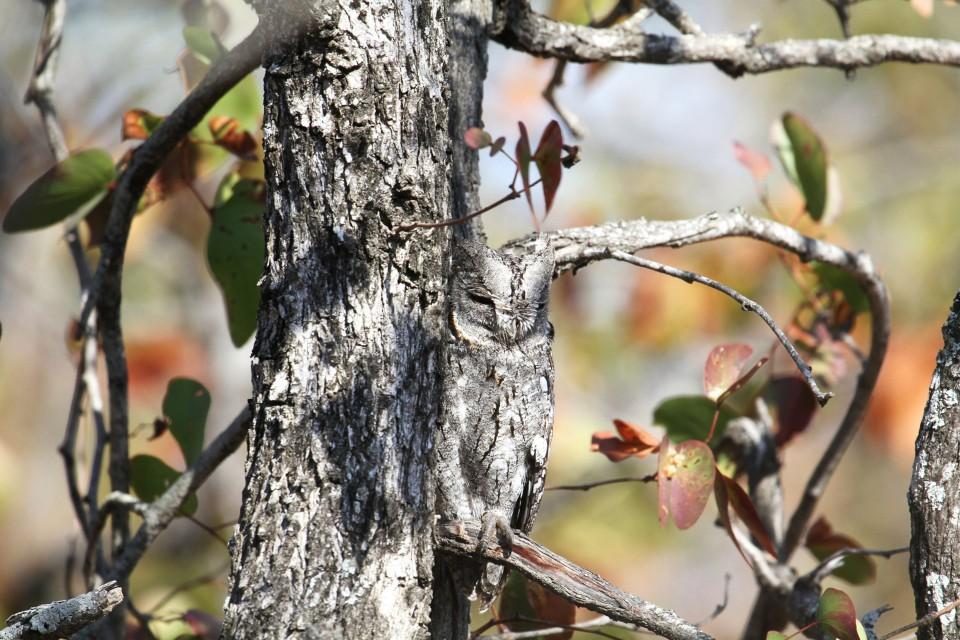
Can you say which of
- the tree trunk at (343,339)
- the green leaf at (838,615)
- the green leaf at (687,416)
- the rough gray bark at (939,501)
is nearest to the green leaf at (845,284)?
the green leaf at (687,416)

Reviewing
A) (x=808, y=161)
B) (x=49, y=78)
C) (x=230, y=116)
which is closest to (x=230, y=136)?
(x=230, y=116)

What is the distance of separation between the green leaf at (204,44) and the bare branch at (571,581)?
4.02ft

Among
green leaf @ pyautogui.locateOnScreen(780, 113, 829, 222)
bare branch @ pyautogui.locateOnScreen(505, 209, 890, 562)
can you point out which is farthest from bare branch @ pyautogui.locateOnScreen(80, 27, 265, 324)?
green leaf @ pyautogui.locateOnScreen(780, 113, 829, 222)

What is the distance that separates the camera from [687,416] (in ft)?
6.74

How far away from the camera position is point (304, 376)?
3.67 feet

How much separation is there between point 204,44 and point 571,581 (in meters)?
1.44

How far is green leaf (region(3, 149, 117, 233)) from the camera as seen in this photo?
1735 mm

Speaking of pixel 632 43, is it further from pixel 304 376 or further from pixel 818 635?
pixel 818 635

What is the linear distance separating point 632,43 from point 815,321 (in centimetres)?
109

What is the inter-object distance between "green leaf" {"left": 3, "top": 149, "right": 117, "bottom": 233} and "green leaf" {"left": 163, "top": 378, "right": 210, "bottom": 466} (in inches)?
18.4

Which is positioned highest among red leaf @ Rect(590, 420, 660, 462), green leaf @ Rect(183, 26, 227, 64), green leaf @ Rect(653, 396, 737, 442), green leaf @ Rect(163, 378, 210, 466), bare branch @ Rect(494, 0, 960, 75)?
bare branch @ Rect(494, 0, 960, 75)

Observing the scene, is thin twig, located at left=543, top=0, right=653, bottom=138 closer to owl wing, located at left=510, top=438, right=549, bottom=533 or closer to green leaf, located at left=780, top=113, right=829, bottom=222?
green leaf, located at left=780, top=113, right=829, bottom=222

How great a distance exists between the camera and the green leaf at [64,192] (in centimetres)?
174

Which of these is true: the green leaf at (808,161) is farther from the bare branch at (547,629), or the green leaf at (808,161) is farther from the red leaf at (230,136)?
Result: the red leaf at (230,136)
